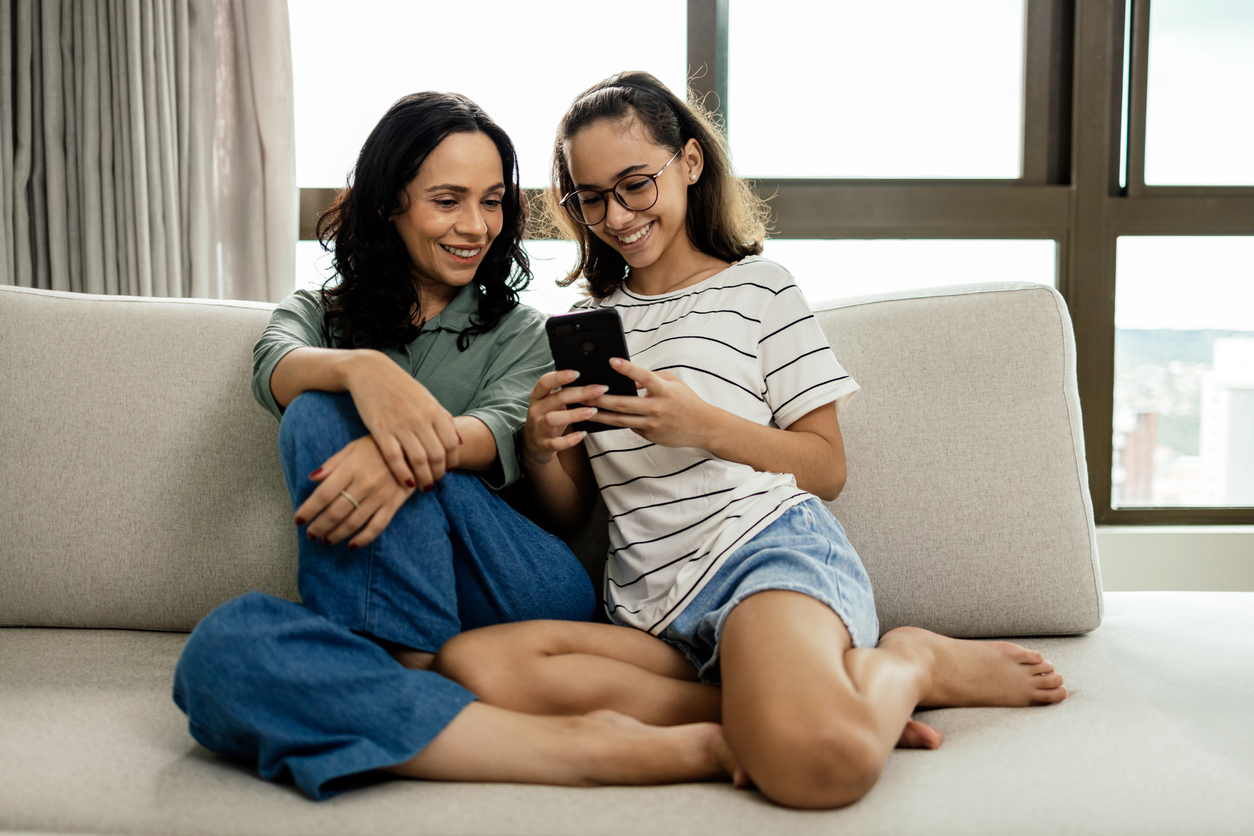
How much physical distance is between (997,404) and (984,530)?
19 centimetres

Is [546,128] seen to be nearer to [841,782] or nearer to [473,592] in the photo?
[473,592]

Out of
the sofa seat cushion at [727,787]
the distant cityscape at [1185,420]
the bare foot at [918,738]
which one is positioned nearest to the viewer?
the sofa seat cushion at [727,787]

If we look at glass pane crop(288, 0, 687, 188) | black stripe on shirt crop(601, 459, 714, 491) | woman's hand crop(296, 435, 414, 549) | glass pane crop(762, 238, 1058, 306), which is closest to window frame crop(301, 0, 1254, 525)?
glass pane crop(762, 238, 1058, 306)

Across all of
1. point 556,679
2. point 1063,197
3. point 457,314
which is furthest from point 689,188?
point 1063,197

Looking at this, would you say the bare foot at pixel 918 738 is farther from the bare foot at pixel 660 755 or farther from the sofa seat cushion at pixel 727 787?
the bare foot at pixel 660 755

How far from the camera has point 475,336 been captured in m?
1.22

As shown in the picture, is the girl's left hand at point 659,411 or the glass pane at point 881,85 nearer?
the girl's left hand at point 659,411

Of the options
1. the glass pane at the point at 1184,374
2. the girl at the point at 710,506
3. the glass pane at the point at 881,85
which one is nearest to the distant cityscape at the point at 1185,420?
the glass pane at the point at 1184,374

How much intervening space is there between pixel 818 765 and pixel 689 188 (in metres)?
0.87

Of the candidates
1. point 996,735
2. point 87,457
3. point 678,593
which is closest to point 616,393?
point 678,593

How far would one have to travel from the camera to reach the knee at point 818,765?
75 cm

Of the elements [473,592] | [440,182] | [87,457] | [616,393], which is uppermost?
[440,182]

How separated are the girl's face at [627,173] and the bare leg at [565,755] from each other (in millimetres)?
679

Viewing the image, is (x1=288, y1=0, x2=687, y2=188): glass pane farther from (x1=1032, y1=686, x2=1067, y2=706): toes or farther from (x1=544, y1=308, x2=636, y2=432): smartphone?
(x1=1032, y1=686, x2=1067, y2=706): toes
